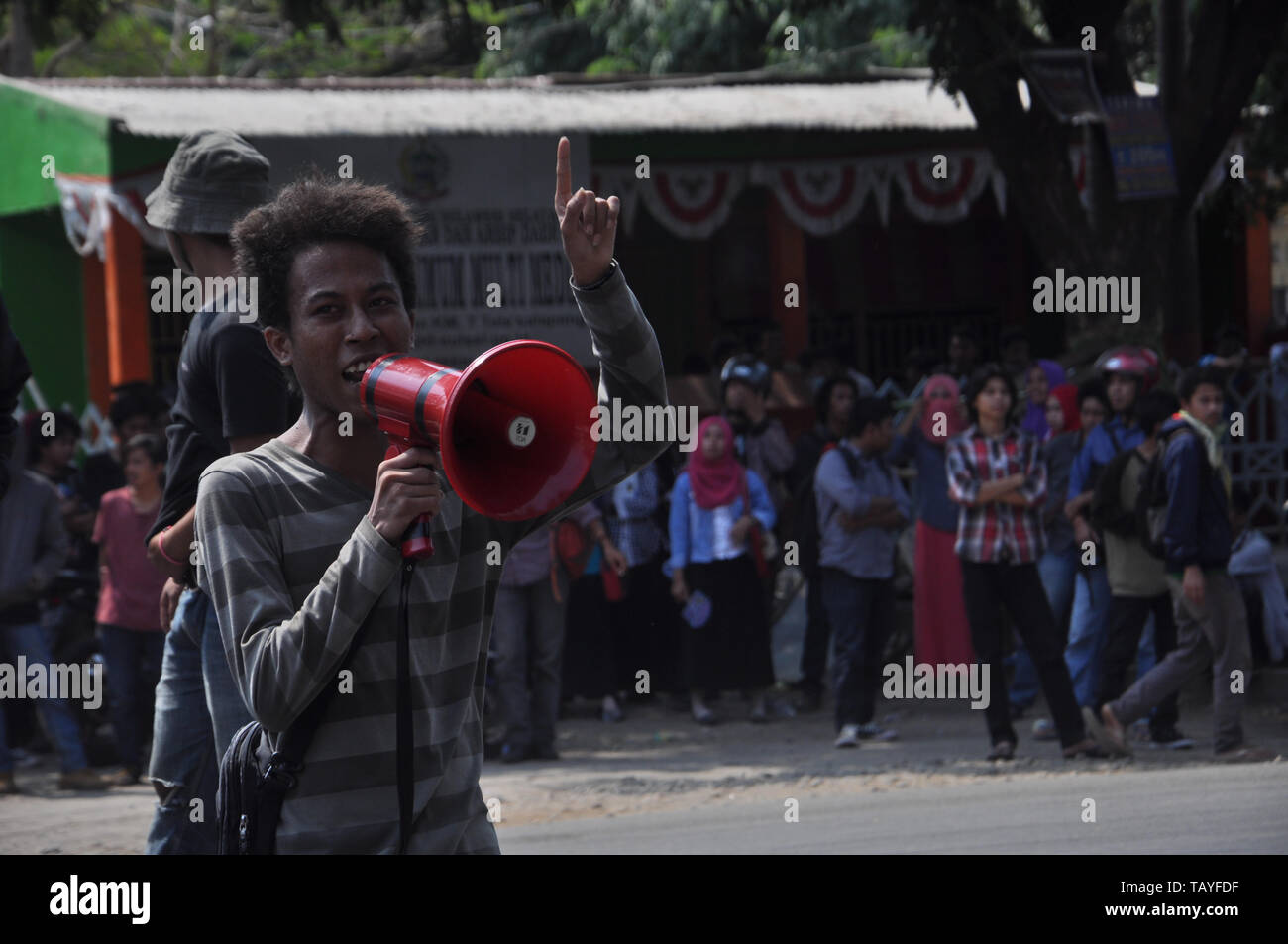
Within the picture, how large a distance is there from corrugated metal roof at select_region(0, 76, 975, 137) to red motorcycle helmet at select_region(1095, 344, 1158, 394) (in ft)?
8.24

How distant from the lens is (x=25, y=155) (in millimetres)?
13633

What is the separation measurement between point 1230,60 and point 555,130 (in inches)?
180

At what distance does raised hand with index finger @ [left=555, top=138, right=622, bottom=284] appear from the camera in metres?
2.69

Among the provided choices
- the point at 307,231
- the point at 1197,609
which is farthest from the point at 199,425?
the point at 1197,609

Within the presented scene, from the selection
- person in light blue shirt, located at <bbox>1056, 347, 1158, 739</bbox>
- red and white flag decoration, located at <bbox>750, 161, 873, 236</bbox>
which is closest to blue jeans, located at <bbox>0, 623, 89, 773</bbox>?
person in light blue shirt, located at <bbox>1056, 347, 1158, 739</bbox>

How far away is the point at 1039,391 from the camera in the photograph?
11094mm

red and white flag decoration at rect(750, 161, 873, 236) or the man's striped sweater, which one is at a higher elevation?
red and white flag decoration at rect(750, 161, 873, 236)

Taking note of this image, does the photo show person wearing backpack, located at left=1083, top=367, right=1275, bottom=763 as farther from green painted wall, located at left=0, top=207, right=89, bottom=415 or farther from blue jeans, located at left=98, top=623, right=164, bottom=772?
green painted wall, located at left=0, top=207, right=89, bottom=415

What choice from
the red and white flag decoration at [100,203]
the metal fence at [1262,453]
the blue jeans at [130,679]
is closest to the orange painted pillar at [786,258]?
the metal fence at [1262,453]

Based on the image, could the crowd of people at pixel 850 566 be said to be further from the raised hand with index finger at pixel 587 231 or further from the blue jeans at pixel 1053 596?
the raised hand with index finger at pixel 587 231

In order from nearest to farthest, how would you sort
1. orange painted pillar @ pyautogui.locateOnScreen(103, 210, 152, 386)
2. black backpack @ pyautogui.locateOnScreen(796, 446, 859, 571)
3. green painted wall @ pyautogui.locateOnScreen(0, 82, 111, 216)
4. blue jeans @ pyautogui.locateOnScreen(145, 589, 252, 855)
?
blue jeans @ pyautogui.locateOnScreen(145, 589, 252, 855)
black backpack @ pyautogui.locateOnScreen(796, 446, 859, 571)
green painted wall @ pyautogui.locateOnScreen(0, 82, 111, 216)
orange painted pillar @ pyautogui.locateOnScreen(103, 210, 152, 386)

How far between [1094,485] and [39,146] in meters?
8.10

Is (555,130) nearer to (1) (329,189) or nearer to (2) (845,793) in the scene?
(2) (845,793)

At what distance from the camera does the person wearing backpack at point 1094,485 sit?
9.16 meters
